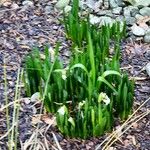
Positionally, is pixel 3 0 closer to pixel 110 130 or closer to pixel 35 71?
pixel 35 71

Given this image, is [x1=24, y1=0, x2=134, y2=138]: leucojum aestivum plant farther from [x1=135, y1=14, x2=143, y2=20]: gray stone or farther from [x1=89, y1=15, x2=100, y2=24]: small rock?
[x1=135, y1=14, x2=143, y2=20]: gray stone

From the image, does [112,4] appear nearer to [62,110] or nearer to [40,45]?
[40,45]

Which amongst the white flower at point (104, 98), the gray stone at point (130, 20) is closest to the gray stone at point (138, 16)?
the gray stone at point (130, 20)

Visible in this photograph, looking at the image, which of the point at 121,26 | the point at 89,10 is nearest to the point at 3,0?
the point at 89,10

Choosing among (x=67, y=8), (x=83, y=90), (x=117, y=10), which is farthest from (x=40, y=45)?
(x=83, y=90)

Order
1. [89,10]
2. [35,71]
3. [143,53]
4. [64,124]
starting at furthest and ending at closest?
[89,10] → [143,53] → [35,71] → [64,124]

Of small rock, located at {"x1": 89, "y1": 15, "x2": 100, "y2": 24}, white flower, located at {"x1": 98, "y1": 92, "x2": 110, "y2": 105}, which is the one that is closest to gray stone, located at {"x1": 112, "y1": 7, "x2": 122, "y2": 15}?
small rock, located at {"x1": 89, "y1": 15, "x2": 100, "y2": 24}

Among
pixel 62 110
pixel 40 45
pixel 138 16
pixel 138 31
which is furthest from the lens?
pixel 138 16
